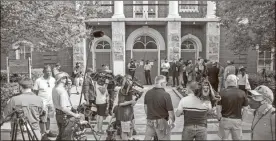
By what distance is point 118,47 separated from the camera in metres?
18.6

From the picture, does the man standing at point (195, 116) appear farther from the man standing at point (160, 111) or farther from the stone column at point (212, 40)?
the stone column at point (212, 40)

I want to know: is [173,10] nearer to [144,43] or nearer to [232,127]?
[144,43]

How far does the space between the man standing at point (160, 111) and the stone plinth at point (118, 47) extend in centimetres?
1312

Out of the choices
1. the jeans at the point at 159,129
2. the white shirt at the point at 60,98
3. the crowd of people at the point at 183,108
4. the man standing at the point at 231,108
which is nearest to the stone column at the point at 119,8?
the crowd of people at the point at 183,108

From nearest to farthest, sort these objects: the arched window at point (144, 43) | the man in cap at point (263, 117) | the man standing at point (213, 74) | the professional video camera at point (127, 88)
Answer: the man in cap at point (263, 117), the professional video camera at point (127, 88), the man standing at point (213, 74), the arched window at point (144, 43)

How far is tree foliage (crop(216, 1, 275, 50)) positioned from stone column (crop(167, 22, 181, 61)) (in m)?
4.94

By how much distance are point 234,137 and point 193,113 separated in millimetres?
1195

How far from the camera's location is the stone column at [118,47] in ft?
60.7

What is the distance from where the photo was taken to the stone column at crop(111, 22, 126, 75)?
60.7ft

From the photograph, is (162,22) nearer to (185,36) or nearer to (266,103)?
(185,36)

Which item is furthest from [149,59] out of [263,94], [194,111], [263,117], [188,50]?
[263,117]

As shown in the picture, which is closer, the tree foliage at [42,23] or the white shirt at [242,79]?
the tree foliage at [42,23]

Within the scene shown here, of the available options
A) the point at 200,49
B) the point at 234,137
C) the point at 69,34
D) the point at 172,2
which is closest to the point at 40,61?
the point at 69,34

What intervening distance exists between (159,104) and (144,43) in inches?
594
